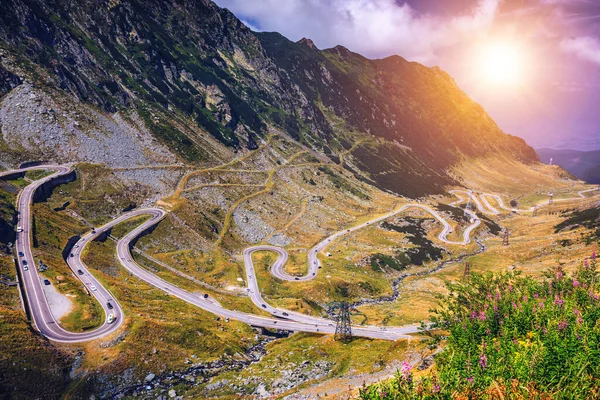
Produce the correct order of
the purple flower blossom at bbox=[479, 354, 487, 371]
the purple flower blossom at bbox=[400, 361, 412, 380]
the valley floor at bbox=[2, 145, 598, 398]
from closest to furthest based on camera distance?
the purple flower blossom at bbox=[400, 361, 412, 380] < the purple flower blossom at bbox=[479, 354, 487, 371] < the valley floor at bbox=[2, 145, 598, 398]

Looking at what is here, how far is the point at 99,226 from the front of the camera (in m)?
134

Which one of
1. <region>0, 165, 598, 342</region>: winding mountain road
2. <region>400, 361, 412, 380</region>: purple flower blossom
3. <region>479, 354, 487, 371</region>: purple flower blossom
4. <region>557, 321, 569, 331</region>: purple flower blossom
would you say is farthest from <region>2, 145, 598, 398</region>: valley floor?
<region>479, 354, 487, 371</region>: purple flower blossom

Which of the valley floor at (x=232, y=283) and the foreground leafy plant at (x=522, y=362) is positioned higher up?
the foreground leafy plant at (x=522, y=362)

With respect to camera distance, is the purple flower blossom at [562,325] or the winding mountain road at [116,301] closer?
the purple flower blossom at [562,325]

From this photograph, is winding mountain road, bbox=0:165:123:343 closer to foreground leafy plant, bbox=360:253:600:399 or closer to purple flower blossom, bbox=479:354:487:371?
foreground leafy plant, bbox=360:253:600:399

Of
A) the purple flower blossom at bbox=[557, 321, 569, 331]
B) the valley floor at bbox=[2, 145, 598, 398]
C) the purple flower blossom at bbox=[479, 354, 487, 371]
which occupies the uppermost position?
the purple flower blossom at bbox=[557, 321, 569, 331]

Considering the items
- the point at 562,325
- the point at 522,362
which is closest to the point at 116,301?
the point at 522,362

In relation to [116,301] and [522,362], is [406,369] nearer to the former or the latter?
[522,362]

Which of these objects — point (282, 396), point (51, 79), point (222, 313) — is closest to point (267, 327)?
point (222, 313)

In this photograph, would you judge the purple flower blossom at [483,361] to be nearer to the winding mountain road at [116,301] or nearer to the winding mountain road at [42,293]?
the winding mountain road at [116,301]

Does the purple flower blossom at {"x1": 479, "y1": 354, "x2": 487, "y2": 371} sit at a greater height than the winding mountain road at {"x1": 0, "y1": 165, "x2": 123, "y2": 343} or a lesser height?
greater

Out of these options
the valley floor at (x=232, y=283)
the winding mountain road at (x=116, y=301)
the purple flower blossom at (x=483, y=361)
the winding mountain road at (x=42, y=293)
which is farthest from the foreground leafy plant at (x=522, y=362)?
the winding mountain road at (x=42, y=293)

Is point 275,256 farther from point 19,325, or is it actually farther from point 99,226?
point 19,325

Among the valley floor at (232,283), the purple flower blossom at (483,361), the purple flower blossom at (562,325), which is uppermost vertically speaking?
the purple flower blossom at (562,325)
